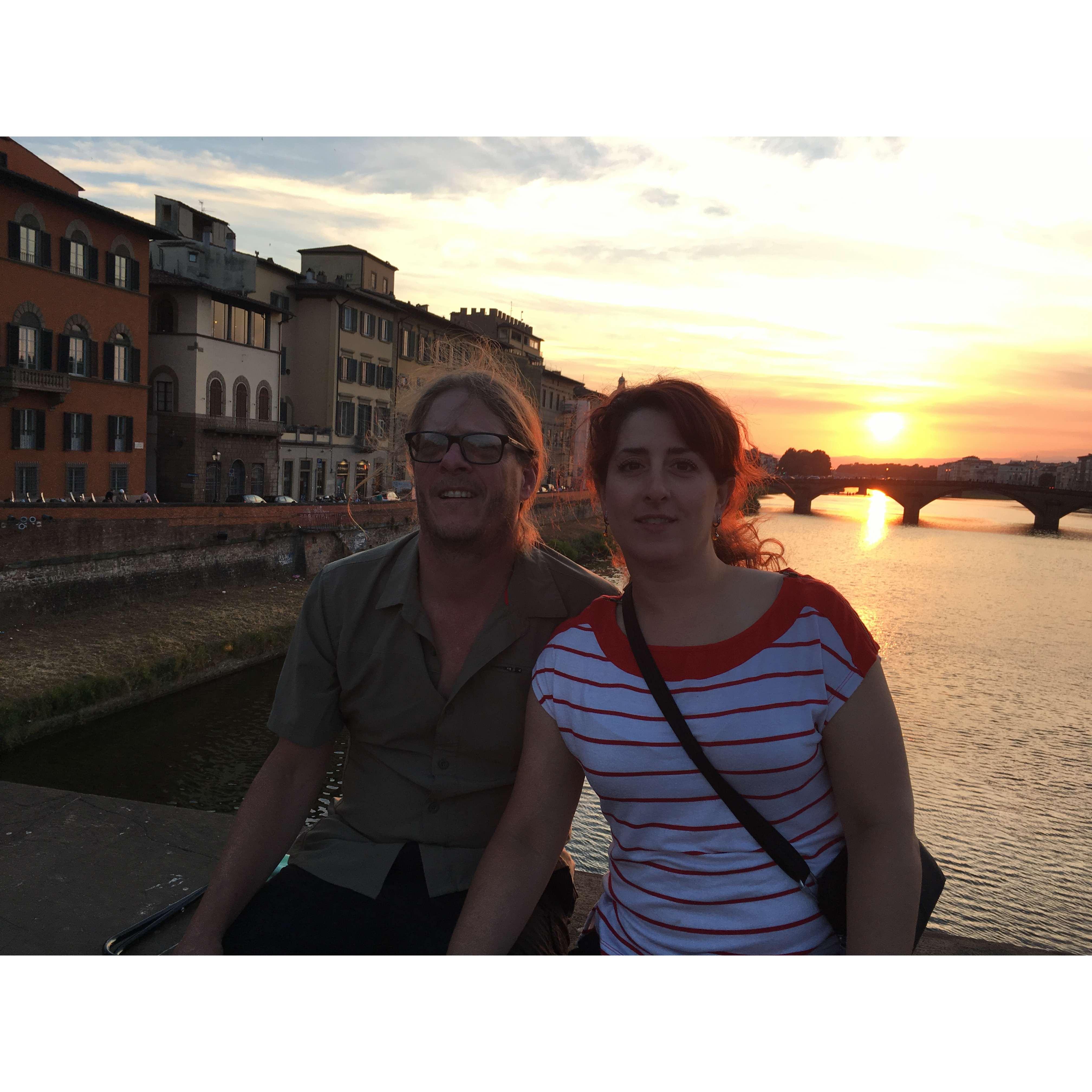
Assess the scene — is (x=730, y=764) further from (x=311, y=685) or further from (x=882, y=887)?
(x=311, y=685)

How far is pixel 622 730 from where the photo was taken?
4.46ft

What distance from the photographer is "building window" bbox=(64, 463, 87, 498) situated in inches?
703

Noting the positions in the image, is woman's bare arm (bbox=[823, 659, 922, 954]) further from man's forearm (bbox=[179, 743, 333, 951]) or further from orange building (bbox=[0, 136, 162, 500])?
orange building (bbox=[0, 136, 162, 500])

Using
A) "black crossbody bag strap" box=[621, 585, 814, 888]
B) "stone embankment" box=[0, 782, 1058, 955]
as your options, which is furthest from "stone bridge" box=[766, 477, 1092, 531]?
"black crossbody bag strap" box=[621, 585, 814, 888]

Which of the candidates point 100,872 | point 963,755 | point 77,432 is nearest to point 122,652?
point 77,432

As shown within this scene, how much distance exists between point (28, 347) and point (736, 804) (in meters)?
18.6

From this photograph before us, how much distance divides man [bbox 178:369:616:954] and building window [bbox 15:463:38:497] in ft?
57.1

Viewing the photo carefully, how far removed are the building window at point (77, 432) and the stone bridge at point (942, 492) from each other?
32.1 metres

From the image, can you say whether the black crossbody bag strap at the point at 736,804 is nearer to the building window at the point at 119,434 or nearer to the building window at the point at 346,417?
the building window at the point at 119,434

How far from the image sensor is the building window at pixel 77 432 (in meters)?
17.7

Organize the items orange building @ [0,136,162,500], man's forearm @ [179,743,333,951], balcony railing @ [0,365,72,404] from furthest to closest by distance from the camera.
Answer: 1. orange building @ [0,136,162,500]
2. balcony railing @ [0,365,72,404]
3. man's forearm @ [179,743,333,951]

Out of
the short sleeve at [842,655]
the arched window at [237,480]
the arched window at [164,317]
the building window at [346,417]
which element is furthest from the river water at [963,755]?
the building window at [346,417]

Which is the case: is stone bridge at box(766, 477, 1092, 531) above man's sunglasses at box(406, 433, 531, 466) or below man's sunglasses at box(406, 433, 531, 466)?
below

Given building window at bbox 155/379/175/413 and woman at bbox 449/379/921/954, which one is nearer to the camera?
woman at bbox 449/379/921/954
